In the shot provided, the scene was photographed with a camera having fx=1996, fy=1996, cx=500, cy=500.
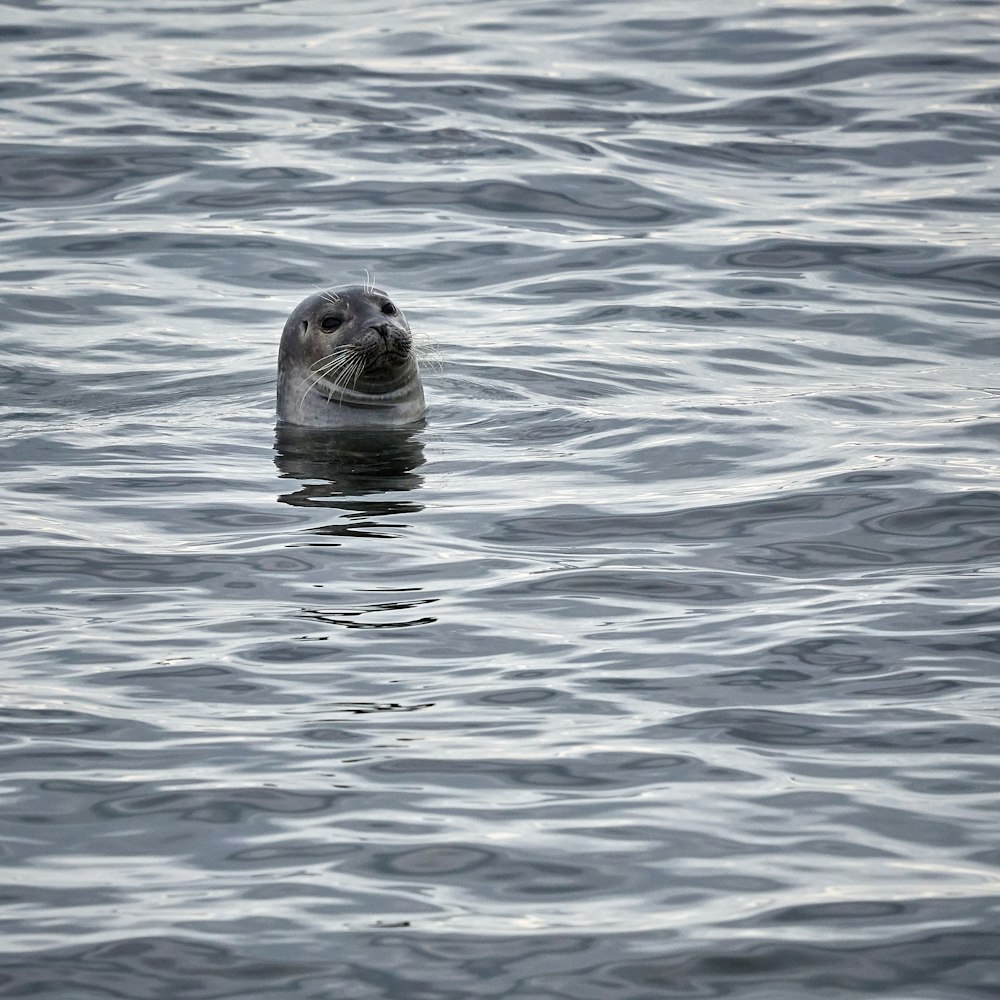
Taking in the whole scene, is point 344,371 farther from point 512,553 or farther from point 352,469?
point 512,553

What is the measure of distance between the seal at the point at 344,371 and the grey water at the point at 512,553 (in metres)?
0.30

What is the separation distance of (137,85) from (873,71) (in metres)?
7.69

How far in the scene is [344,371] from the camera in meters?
11.6

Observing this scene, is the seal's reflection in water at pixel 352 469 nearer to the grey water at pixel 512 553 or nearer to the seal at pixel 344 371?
the grey water at pixel 512 553

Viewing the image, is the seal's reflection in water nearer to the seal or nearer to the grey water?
the grey water

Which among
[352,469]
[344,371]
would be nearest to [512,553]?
[352,469]

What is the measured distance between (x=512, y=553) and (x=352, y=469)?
2057 mm

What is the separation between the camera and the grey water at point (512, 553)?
18.4 ft

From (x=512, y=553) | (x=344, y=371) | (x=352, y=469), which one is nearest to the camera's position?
(x=512, y=553)

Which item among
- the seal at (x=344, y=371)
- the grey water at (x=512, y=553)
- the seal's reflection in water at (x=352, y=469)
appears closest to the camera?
the grey water at (x=512, y=553)

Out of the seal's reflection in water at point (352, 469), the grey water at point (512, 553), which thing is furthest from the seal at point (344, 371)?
the grey water at point (512, 553)

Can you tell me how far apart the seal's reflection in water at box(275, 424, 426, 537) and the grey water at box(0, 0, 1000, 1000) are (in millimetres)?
40

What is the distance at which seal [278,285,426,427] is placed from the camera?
1171 centimetres

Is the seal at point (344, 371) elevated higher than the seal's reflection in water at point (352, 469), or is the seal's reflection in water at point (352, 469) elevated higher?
the seal at point (344, 371)
